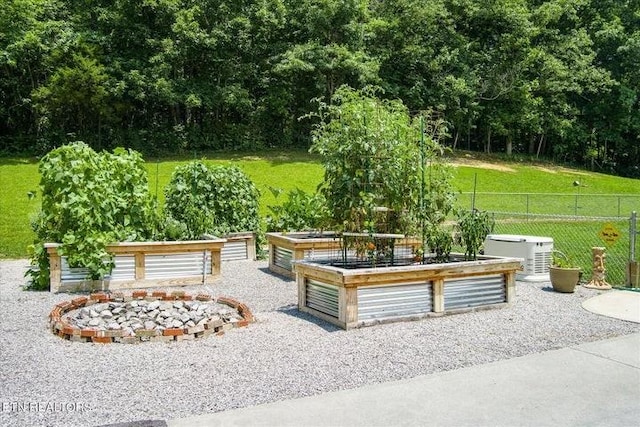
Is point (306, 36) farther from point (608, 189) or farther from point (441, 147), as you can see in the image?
point (441, 147)

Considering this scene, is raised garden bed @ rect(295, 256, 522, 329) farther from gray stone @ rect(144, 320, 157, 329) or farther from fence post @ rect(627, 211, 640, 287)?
fence post @ rect(627, 211, 640, 287)

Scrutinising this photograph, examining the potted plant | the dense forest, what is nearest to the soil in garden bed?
the potted plant

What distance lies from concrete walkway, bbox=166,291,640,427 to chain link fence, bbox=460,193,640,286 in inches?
167

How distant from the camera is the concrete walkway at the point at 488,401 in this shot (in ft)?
11.0

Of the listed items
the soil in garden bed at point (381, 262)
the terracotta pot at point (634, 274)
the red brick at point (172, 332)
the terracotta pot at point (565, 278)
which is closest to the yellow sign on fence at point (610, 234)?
the terracotta pot at point (634, 274)

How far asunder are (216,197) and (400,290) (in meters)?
5.30

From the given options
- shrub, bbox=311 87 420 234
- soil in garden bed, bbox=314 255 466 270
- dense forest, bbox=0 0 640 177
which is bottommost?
soil in garden bed, bbox=314 255 466 270

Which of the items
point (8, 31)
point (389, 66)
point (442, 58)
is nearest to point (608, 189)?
point (442, 58)

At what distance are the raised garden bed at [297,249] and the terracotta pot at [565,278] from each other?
199 centimetres

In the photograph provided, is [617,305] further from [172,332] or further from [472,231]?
[172,332]

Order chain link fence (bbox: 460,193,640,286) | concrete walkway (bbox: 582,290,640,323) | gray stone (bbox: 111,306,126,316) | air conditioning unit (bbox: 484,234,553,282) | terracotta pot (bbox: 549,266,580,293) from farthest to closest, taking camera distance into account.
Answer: chain link fence (bbox: 460,193,640,286)
air conditioning unit (bbox: 484,234,553,282)
terracotta pot (bbox: 549,266,580,293)
concrete walkway (bbox: 582,290,640,323)
gray stone (bbox: 111,306,126,316)

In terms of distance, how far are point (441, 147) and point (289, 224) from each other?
4.08 meters

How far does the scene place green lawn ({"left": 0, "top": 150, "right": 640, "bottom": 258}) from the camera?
15.7 m

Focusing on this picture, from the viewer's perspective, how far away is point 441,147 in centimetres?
704
